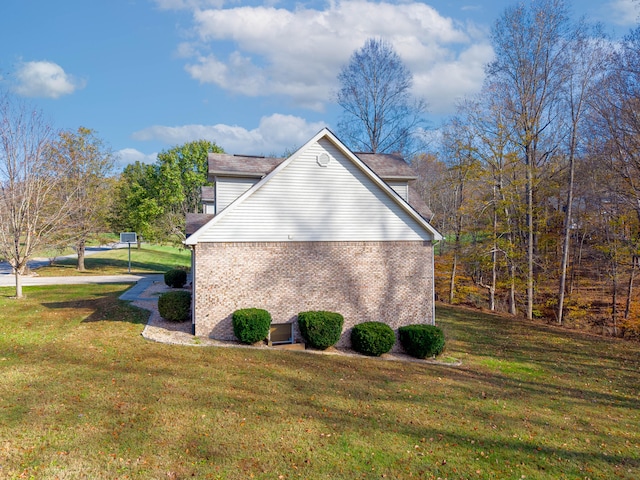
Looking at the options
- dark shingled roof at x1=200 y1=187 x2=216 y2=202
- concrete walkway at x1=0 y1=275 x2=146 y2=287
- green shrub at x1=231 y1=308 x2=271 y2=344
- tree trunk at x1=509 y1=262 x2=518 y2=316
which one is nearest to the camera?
green shrub at x1=231 y1=308 x2=271 y2=344

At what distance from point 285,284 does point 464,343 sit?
27.9 ft

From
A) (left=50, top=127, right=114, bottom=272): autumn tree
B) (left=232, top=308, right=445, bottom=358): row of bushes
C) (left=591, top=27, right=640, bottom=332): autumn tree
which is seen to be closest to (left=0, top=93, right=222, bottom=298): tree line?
(left=50, top=127, right=114, bottom=272): autumn tree

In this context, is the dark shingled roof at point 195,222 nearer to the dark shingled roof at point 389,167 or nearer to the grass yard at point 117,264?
the dark shingled roof at point 389,167

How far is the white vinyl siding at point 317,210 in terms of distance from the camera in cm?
1341

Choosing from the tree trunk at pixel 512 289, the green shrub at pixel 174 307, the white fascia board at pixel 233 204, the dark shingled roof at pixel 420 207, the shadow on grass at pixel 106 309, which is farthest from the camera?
the tree trunk at pixel 512 289

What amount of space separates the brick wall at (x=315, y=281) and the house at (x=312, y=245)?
0.03 metres

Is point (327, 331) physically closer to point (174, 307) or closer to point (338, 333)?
point (338, 333)

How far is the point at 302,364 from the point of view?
11383 millimetres

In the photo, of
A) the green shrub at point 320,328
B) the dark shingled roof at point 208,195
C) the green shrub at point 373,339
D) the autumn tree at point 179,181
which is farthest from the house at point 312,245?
the autumn tree at point 179,181

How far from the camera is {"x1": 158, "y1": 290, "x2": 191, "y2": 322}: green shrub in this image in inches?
577

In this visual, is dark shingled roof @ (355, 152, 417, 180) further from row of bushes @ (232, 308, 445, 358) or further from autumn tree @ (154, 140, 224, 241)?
autumn tree @ (154, 140, 224, 241)

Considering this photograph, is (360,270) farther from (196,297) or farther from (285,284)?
(196,297)

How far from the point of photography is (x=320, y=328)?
13508 millimetres

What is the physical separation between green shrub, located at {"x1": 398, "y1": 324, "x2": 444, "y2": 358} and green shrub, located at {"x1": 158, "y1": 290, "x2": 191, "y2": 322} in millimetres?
8054
